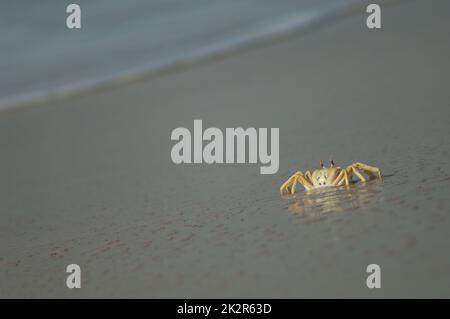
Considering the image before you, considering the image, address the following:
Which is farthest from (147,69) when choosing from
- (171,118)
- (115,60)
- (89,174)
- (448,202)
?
(448,202)

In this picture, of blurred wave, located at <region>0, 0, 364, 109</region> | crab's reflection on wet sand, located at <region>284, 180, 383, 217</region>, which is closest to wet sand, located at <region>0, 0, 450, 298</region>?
crab's reflection on wet sand, located at <region>284, 180, 383, 217</region>

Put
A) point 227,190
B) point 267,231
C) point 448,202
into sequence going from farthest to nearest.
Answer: point 227,190, point 267,231, point 448,202

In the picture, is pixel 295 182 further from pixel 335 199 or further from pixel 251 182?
pixel 251 182

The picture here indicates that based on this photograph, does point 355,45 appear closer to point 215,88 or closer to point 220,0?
point 215,88

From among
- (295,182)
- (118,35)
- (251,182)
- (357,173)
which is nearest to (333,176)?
(357,173)

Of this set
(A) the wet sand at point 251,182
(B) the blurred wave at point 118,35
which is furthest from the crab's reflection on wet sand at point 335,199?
(B) the blurred wave at point 118,35

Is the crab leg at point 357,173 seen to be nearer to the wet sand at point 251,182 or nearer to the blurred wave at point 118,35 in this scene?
the wet sand at point 251,182

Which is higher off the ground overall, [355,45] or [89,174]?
[355,45]
